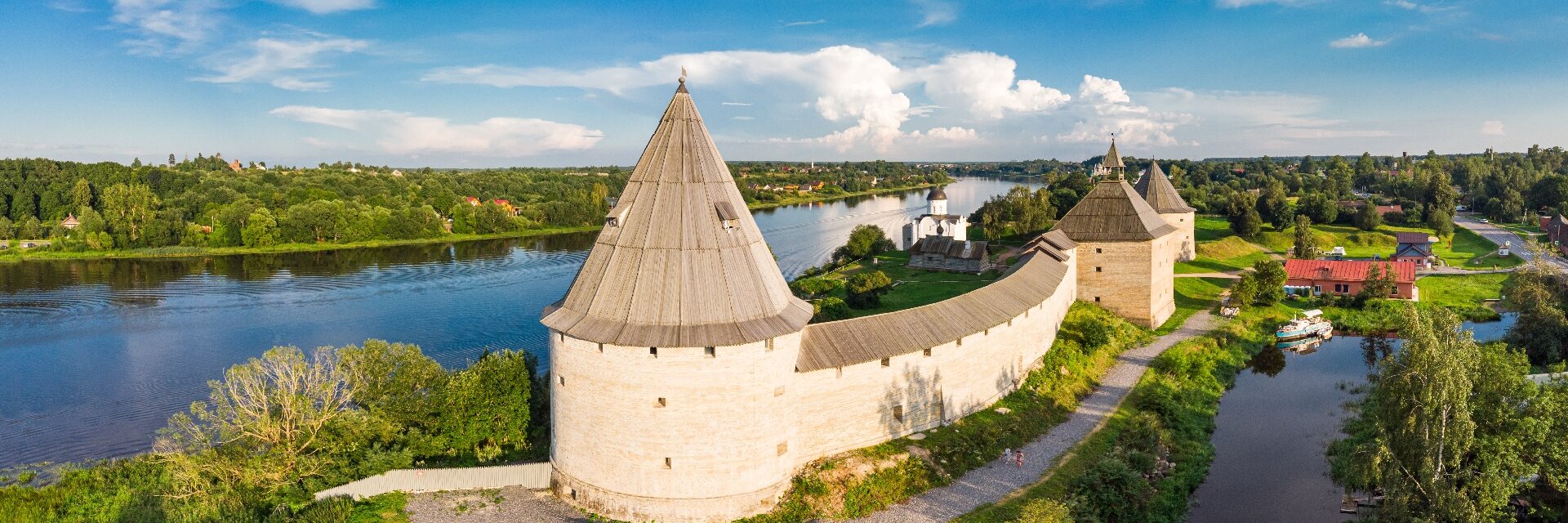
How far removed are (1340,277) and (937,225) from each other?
2245 centimetres

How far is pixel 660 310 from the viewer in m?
14.9

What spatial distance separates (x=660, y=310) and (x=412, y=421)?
A: 7.95 m

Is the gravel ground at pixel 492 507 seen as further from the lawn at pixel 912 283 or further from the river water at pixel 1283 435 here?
the lawn at pixel 912 283

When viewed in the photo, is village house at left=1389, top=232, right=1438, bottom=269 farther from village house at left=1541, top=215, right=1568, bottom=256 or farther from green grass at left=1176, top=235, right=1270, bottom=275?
village house at left=1541, top=215, right=1568, bottom=256

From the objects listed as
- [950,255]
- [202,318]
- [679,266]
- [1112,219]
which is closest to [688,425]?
[679,266]

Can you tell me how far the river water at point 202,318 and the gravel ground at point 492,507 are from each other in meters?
12.6

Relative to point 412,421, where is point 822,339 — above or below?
above

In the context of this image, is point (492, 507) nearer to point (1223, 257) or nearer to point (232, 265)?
point (1223, 257)

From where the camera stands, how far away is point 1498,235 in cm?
5853

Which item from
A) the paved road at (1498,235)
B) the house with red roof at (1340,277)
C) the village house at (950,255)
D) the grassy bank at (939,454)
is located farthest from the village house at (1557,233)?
the grassy bank at (939,454)

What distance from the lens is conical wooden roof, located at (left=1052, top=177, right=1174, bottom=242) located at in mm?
31031

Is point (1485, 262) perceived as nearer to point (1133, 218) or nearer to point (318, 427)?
point (1133, 218)

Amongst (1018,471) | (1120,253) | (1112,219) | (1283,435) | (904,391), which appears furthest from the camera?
(1112,219)

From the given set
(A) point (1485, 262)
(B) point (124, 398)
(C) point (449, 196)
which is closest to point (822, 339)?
Answer: (B) point (124, 398)
